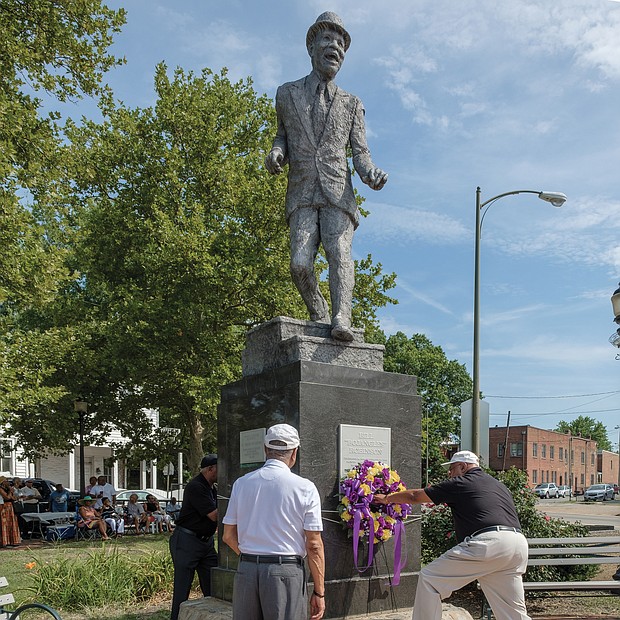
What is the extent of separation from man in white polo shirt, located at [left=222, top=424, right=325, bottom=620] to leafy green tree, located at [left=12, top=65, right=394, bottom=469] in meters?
16.4

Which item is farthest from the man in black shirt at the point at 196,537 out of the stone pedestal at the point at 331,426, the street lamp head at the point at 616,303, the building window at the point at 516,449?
the building window at the point at 516,449

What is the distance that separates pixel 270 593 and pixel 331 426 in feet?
7.72

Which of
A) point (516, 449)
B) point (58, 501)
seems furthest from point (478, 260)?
point (516, 449)

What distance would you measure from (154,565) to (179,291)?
12.9m

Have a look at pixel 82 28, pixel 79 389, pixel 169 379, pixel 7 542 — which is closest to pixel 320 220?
pixel 82 28

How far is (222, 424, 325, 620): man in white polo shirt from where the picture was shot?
14.2ft

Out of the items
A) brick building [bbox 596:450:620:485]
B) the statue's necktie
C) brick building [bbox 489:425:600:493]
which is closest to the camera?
the statue's necktie

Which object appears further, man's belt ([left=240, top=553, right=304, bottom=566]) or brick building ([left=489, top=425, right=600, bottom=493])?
brick building ([left=489, top=425, right=600, bottom=493])

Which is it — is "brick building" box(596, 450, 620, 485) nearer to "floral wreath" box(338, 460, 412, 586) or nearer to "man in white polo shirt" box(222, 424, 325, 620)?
"floral wreath" box(338, 460, 412, 586)

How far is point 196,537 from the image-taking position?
7.56 m

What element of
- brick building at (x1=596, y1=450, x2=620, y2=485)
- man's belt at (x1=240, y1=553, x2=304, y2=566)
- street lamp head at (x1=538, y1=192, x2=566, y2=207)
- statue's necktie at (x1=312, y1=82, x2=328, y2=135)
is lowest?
brick building at (x1=596, y1=450, x2=620, y2=485)

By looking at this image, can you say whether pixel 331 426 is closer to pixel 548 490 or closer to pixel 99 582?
pixel 99 582

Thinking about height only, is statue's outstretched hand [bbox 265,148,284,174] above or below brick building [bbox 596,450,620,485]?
above

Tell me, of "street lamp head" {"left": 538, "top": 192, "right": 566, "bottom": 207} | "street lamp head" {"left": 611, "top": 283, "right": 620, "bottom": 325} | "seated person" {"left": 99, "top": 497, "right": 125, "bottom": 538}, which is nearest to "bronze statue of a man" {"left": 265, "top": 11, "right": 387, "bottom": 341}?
"street lamp head" {"left": 611, "top": 283, "right": 620, "bottom": 325}
